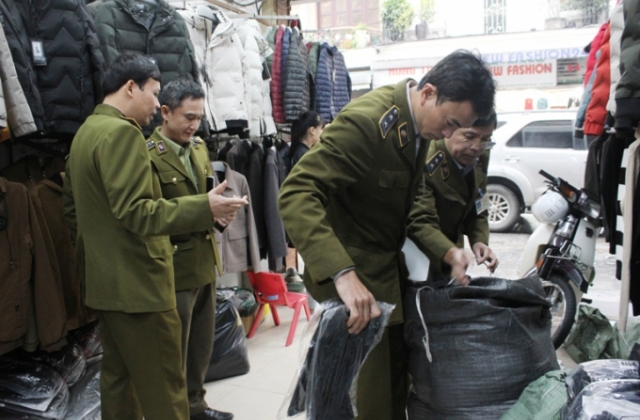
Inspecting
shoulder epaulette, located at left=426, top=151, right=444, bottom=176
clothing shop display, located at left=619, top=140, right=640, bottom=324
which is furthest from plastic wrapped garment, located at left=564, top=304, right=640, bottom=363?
shoulder epaulette, located at left=426, top=151, right=444, bottom=176

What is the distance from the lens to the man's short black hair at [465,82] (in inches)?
62.0

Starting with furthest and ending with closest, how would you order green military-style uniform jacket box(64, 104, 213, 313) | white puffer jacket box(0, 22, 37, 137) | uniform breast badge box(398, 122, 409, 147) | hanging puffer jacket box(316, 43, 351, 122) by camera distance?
hanging puffer jacket box(316, 43, 351, 122) < white puffer jacket box(0, 22, 37, 137) < green military-style uniform jacket box(64, 104, 213, 313) < uniform breast badge box(398, 122, 409, 147)

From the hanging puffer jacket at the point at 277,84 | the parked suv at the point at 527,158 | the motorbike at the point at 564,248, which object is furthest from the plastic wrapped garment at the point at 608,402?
the parked suv at the point at 527,158

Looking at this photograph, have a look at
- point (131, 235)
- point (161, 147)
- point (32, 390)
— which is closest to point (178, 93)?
point (161, 147)

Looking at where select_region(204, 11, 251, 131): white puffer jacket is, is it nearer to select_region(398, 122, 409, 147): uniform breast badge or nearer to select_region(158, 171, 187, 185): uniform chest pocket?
select_region(158, 171, 187, 185): uniform chest pocket

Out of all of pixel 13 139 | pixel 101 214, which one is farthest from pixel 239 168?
pixel 101 214

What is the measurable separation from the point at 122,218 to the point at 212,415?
1398 millimetres

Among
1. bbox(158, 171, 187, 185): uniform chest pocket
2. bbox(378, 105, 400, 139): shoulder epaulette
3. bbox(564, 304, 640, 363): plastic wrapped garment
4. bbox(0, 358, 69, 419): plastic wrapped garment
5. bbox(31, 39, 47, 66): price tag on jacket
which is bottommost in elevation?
bbox(564, 304, 640, 363): plastic wrapped garment

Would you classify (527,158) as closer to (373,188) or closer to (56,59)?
(56,59)

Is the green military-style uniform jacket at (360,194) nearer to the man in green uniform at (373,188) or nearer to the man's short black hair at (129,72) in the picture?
the man in green uniform at (373,188)

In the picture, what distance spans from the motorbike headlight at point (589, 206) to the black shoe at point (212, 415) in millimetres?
2627

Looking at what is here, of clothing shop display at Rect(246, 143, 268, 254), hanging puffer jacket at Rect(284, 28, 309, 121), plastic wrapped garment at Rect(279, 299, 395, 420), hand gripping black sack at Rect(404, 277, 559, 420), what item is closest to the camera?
plastic wrapped garment at Rect(279, 299, 395, 420)

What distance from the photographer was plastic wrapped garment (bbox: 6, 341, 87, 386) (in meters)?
2.80

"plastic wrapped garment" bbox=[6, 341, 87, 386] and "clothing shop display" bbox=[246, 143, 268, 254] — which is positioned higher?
"clothing shop display" bbox=[246, 143, 268, 254]
